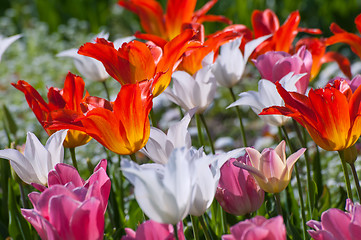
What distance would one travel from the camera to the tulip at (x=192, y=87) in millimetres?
1211

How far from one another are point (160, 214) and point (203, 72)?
549 mm

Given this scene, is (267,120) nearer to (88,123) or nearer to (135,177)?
(88,123)

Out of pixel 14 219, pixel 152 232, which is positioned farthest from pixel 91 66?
pixel 152 232

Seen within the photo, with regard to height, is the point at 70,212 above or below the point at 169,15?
below

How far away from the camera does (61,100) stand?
1146 millimetres

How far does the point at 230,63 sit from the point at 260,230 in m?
0.71

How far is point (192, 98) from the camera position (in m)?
1.22

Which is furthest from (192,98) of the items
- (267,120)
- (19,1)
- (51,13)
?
(19,1)

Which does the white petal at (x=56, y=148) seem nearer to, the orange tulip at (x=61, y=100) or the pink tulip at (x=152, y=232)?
the orange tulip at (x=61, y=100)

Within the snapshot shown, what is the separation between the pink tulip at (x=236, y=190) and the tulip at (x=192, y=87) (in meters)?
0.30

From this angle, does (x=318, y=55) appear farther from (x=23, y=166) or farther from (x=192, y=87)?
(x=23, y=166)

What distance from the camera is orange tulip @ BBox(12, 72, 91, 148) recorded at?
1.13 m

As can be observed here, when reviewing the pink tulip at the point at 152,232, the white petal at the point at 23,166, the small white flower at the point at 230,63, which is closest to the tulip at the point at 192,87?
the small white flower at the point at 230,63

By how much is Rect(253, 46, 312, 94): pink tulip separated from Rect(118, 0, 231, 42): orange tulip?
0.42 m
